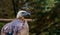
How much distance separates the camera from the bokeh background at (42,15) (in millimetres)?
5133

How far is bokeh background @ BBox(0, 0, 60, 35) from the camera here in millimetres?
5133

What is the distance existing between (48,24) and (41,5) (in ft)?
1.36

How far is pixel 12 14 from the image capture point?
18.3ft

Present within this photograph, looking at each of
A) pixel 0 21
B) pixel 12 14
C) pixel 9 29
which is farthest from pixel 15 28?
pixel 12 14

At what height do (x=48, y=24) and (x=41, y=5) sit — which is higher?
(x=41, y=5)

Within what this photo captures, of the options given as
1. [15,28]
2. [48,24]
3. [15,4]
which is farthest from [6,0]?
[15,28]

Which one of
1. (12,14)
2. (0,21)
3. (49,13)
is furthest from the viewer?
(12,14)

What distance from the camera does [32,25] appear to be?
5.27 metres

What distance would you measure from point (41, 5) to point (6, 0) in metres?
0.79

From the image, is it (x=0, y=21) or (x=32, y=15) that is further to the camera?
(x=32, y=15)

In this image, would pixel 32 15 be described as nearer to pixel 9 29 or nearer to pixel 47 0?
pixel 47 0

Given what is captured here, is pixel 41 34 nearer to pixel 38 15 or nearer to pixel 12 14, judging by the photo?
pixel 38 15

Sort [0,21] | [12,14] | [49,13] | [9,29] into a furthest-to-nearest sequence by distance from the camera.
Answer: [12,14], [49,13], [0,21], [9,29]

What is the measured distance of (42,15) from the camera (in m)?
5.28
